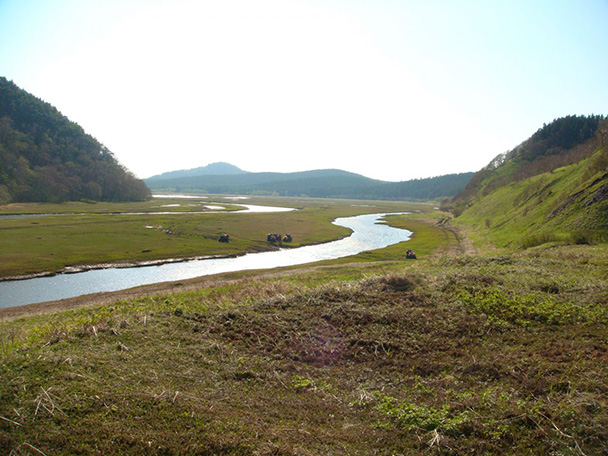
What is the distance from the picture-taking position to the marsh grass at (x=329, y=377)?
7.02 meters

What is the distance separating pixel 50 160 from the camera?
496 feet

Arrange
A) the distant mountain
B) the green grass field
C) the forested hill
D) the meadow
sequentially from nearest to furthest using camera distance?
the meadow
the distant mountain
the green grass field
the forested hill

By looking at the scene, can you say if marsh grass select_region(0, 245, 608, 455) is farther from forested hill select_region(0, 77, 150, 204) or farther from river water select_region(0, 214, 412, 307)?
forested hill select_region(0, 77, 150, 204)

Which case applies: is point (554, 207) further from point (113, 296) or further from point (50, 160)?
point (50, 160)

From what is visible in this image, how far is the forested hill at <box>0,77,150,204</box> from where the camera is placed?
416 ft

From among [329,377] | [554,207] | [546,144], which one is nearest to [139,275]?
[329,377]

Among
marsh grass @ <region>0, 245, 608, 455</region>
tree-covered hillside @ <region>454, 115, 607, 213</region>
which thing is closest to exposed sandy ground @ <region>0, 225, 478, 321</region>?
marsh grass @ <region>0, 245, 608, 455</region>

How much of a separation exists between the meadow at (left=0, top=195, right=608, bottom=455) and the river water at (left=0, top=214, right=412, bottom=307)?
78.2 feet

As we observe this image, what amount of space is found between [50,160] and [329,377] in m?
182

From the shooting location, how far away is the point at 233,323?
1361 cm

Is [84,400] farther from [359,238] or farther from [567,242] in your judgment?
[359,238]

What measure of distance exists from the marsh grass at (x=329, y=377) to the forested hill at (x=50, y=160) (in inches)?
5263

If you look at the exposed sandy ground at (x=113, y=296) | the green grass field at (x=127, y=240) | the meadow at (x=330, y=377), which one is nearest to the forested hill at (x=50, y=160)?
the green grass field at (x=127, y=240)

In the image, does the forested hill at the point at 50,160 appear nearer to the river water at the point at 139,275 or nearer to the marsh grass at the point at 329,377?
the river water at the point at 139,275
